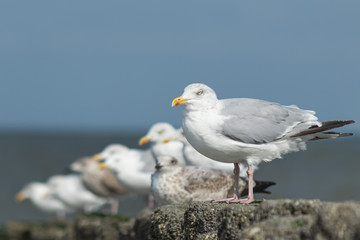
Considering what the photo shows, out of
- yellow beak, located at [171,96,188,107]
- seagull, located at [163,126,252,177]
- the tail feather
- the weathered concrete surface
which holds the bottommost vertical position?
the weathered concrete surface

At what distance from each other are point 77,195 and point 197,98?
911cm

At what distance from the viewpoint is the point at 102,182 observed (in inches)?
520

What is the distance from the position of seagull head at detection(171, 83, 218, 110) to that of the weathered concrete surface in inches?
33.0

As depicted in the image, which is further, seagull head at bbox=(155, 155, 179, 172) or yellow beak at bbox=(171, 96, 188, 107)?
seagull head at bbox=(155, 155, 179, 172)

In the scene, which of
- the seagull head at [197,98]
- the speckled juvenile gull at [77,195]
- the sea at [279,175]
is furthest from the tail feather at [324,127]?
the sea at [279,175]

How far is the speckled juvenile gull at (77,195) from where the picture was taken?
1436cm

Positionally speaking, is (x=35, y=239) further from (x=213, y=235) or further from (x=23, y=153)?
(x=23, y=153)

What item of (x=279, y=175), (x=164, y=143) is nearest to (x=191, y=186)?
(x=164, y=143)

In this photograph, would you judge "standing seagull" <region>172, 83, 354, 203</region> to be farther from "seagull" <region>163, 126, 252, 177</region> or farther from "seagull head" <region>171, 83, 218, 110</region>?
"seagull" <region>163, 126, 252, 177</region>

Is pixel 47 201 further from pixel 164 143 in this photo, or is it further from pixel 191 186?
pixel 191 186

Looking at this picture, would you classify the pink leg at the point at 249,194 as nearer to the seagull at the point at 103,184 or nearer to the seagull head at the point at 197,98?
the seagull head at the point at 197,98

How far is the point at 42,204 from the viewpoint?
1669cm

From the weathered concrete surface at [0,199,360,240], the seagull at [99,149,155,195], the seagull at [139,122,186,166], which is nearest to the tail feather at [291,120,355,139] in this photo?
the weathered concrete surface at [0,199,360,240]

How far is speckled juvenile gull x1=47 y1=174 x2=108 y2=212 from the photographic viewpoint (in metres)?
14.4
